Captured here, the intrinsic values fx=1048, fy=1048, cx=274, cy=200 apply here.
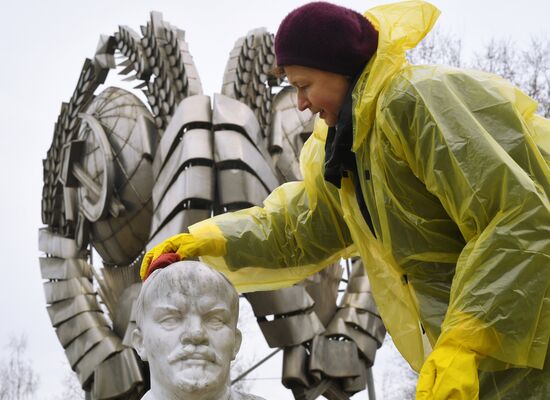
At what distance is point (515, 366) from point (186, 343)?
44.5 inches

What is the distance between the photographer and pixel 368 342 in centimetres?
A: 963

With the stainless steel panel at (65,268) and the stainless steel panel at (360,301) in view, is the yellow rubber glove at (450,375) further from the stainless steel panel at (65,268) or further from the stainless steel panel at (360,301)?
the stainless steel panel at (65,268)

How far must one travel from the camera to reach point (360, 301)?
9.77 meters

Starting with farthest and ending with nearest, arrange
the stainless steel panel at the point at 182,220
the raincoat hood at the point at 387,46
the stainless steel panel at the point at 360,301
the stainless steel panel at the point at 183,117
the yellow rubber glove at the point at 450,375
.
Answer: the stainless steel panel at the point at 360,301
the stainless steel panel at the point at 183,117
the stainless steel panel at the point at 182,220
the raincoat hood at the point at 387,46
the yellow rubber glove at the point at 450,375

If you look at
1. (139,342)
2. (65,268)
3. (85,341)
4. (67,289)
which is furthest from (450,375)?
(65,268)

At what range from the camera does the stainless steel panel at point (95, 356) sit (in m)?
9.36

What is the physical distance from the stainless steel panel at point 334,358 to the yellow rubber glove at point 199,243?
15.4ft

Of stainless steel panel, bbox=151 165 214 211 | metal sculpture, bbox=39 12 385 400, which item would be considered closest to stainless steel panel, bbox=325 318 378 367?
metal sculpture, bbox=39 12 385 400

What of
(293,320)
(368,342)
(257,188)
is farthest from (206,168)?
(368,342)

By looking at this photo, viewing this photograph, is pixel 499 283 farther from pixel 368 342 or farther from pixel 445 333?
pixel 368 342

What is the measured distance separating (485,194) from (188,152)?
17.9 ft

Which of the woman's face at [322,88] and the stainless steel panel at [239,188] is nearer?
the woman's face at [322,88]

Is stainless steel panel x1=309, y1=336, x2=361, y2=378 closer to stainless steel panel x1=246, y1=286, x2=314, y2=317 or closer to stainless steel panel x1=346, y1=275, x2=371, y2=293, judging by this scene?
stainless steel panel x1=246, y1=286, x2=314, y2=317

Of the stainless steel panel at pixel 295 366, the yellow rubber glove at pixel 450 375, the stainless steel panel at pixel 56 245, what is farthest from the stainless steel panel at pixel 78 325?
the yellow rubber glove at pixel 450 375
